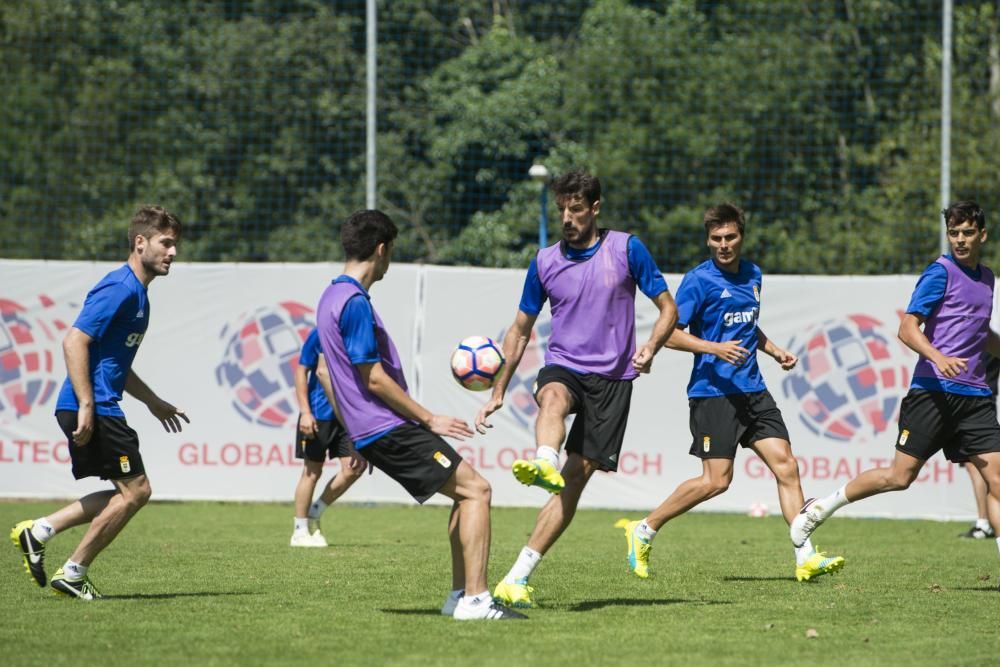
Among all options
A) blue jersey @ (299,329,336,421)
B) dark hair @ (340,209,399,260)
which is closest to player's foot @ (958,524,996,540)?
blue jersey @ (299,329,336,421)

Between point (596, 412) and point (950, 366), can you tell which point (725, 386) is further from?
point (596, 412)

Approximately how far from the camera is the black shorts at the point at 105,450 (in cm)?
823

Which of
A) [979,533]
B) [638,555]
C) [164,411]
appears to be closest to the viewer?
[164,411]

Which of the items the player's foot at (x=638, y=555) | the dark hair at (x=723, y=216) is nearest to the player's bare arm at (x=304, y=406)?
the player's foot at (x=638, y=555)

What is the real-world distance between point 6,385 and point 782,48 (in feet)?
55.1

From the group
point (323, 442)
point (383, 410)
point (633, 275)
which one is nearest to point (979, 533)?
point (323, 442)

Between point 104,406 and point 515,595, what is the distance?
2.51 metres

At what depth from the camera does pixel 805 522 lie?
9.57m

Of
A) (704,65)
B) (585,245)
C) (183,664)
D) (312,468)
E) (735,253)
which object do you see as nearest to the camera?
(183,664)

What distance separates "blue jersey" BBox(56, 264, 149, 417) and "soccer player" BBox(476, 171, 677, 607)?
81.9 inches

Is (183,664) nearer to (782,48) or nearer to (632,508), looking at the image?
(632,508)

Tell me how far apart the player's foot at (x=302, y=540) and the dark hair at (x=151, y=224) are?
402 cm

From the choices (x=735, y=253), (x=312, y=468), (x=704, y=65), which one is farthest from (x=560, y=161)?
(x=735, y=253)

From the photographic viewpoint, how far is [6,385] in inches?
650
